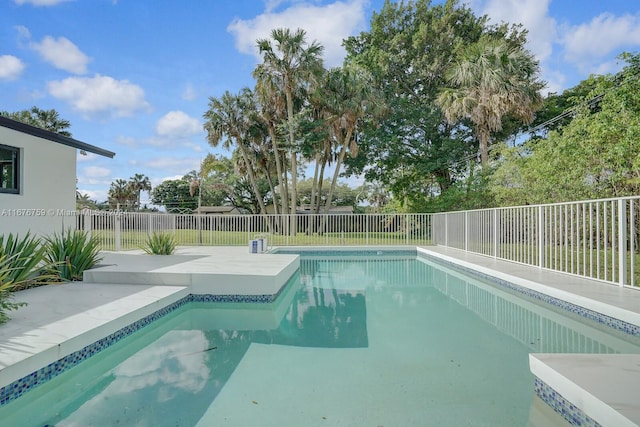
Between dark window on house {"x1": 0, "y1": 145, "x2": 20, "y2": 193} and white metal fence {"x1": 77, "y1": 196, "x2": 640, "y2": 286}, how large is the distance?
1.83m

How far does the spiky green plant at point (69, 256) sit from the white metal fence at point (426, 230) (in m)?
2.06

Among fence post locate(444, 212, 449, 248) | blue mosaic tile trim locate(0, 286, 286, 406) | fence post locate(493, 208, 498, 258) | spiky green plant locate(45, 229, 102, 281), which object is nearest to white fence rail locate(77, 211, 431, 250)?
fence post locate(444, 212, 449, 248)

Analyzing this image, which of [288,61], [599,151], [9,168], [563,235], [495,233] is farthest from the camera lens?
[288,61]

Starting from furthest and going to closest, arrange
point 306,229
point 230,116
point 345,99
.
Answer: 1. point 230,116
2. point 345,99
3. point 306,229

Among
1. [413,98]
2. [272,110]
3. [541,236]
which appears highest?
[413,98]

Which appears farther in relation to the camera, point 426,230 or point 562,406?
point 426,230

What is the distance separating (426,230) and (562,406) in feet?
43.2

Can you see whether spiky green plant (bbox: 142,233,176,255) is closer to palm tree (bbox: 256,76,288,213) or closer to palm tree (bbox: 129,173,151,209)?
palm tree (bbox: 256,76,288,213)

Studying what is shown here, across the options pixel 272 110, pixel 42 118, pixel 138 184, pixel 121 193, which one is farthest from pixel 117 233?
pixel 121 193

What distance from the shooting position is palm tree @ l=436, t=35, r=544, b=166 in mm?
14234

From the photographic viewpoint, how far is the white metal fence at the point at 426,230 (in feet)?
23.8

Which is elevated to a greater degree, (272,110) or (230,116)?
(272,110)

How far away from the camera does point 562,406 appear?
7.93 ft

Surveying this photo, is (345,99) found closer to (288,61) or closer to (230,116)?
(288,61)
